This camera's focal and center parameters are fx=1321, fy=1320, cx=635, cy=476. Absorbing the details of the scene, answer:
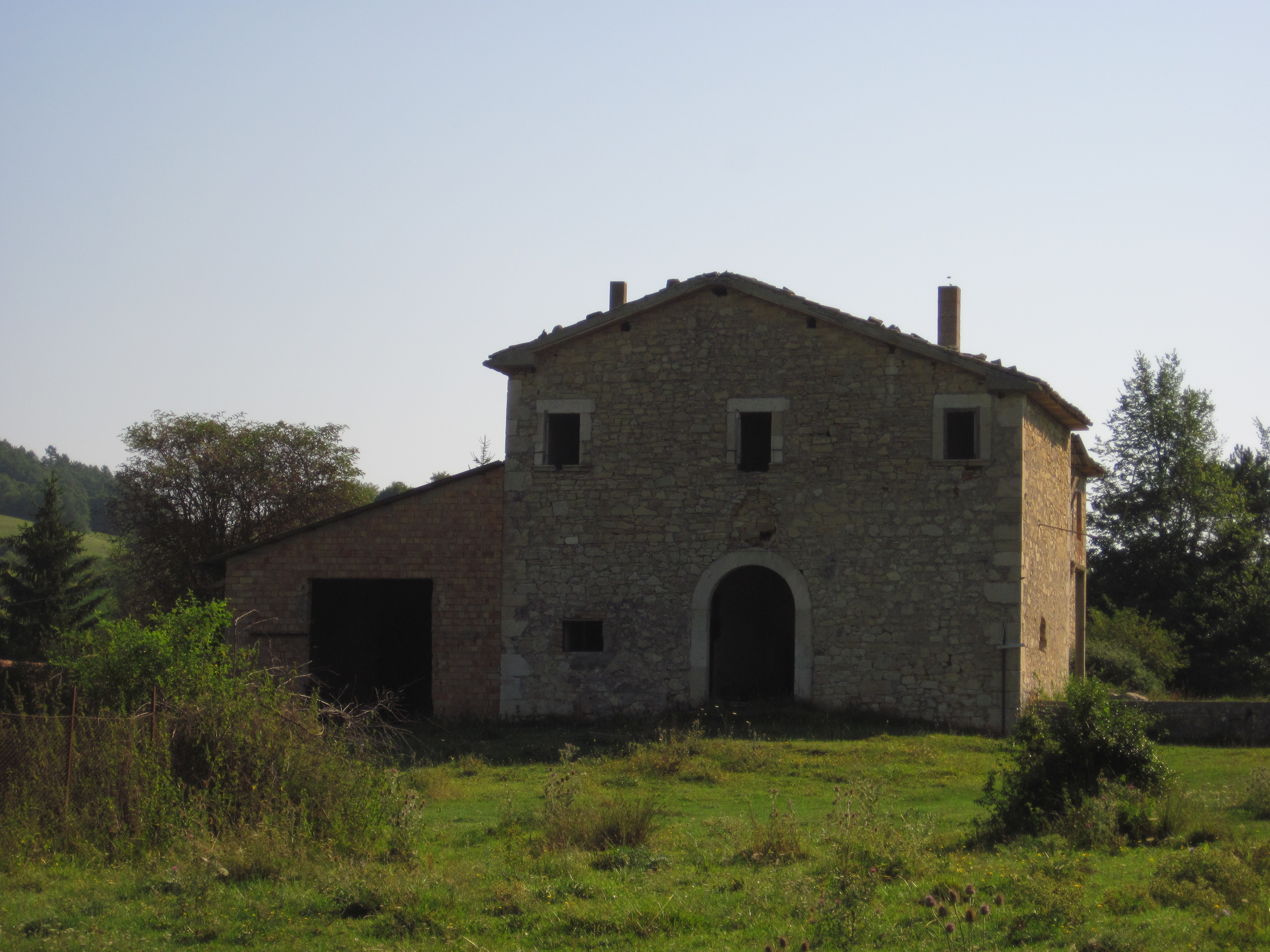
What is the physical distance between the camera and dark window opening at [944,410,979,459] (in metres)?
20.4

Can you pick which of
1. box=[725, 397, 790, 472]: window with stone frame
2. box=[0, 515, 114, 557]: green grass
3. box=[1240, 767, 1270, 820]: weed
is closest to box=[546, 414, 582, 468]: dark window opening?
box=[725, 397, 790, 472]: window with stone frame

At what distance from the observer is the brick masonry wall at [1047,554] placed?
2048cm

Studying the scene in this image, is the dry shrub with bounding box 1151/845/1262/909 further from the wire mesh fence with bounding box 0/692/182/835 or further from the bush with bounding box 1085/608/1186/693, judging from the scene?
the bush with bounding box 1085/608/1186/693

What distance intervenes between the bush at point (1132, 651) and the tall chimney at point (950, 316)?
790 cm

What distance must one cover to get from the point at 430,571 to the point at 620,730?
13.9 feet

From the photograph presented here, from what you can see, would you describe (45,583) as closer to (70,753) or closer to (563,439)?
(563,439)

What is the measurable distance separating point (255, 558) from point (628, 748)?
7.73 metres

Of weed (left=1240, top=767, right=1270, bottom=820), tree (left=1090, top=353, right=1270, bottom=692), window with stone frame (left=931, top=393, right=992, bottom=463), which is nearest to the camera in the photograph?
weed (left=1240, top=767, right=1270, bottom=820)

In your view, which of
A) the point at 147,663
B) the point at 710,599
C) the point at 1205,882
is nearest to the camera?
the point at 1205,882

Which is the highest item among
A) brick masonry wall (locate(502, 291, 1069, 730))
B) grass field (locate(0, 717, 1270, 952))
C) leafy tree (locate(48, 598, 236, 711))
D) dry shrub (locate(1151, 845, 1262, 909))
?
brick masonry wall (locate(502, 291, 1069, 730))

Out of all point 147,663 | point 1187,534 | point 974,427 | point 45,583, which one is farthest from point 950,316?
point 45,583

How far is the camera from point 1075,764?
12086mm

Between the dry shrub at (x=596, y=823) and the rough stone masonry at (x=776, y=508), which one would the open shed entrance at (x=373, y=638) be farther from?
the dry shrub at (x=596, y=823)

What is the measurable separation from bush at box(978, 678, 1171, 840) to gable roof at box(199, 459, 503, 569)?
11353mm
